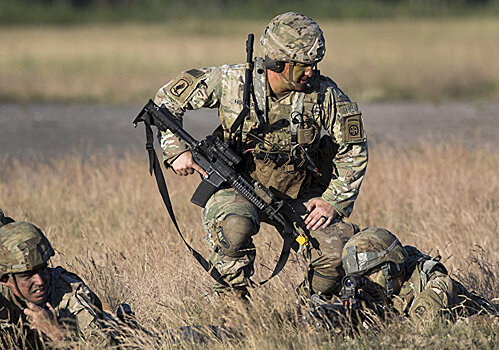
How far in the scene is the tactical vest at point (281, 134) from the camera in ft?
Result: 17.2

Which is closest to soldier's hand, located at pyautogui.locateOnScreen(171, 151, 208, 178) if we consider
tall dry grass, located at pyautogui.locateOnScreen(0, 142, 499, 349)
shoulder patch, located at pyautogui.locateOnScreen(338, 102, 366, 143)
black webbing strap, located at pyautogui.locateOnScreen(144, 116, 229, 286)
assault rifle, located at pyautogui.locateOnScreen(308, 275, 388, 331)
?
black webbing strap, located at pyautogui.locateOnScreen(144, 116, 229, 286)

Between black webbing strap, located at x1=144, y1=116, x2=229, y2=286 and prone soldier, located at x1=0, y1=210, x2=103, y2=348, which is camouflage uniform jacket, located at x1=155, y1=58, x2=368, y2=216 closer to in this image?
black webbing strap, located at x1=144, y1=116, x2=229, y2=286

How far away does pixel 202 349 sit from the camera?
4324 millimetres

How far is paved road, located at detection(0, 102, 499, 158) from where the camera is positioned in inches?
524

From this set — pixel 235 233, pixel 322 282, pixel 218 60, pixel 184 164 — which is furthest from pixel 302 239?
pixel 218 60

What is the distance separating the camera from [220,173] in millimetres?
5211

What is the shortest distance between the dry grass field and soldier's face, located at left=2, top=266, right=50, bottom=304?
15.6 meters

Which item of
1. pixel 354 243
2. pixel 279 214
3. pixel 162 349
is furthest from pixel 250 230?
pixel 162 349

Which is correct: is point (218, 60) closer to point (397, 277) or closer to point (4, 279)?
point (397, 277)

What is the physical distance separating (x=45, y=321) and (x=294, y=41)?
227 cm

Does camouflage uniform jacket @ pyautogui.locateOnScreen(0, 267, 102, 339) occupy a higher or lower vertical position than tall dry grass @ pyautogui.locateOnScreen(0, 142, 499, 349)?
higher

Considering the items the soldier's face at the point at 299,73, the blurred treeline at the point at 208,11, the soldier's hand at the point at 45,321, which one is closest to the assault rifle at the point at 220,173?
the soldier's face at the point at 299,73

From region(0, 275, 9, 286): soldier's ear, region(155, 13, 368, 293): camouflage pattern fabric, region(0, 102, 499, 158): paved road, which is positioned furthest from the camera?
region(0, 102, 499, 158): paved road

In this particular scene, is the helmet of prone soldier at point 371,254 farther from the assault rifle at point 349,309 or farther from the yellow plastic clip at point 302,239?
the yellow plastic clip at point 302,239
